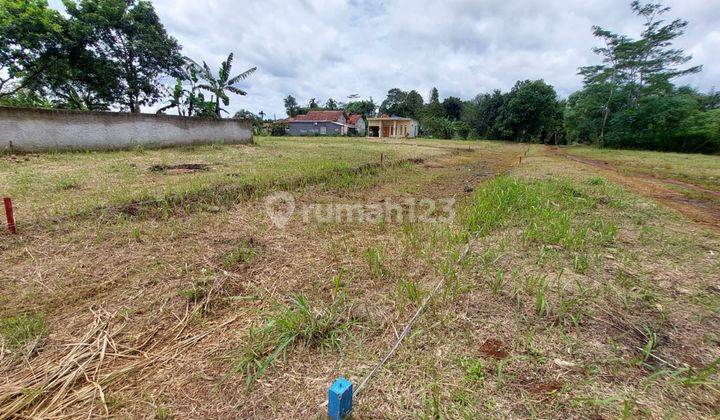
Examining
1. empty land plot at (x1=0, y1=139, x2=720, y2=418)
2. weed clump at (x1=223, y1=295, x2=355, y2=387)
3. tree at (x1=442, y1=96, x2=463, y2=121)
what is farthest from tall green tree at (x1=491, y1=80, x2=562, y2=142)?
weed clump at (x1=223, y1=295, x2=355, y2=387)

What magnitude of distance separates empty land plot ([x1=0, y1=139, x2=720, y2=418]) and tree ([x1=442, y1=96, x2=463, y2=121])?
5146 cm

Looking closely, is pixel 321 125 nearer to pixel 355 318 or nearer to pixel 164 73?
pixel 164 73

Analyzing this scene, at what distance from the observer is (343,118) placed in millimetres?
43500

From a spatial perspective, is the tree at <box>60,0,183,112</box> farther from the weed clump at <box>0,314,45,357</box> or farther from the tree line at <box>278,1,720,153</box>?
the tree line at <box>278,1,720,153</box>

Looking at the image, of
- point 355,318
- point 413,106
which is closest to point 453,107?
point 413,106

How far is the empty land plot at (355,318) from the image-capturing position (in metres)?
1.45

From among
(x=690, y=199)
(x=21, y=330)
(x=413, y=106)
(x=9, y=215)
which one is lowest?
(x=21, y=330)

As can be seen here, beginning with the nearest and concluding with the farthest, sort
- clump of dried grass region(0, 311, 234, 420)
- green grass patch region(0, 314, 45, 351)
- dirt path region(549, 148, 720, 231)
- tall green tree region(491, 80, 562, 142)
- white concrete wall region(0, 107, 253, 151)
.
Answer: clump of dried grass region(0, 311, 234, 420), green grass patch region(0, 314, 45, 351), dirt path region(549, 148, 720, 231), white concrete wall region(0, 107, 253, 151), tall green tree region(491, 80, 562, 142)

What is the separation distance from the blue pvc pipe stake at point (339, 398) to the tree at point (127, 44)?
2252 cm

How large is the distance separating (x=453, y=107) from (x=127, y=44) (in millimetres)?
46055

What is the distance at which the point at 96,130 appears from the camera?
34.4ft

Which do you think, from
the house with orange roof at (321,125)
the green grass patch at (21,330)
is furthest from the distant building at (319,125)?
the green grass patch at (21,330)

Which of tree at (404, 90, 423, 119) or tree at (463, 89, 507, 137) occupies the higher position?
tree at (404, 90, 423, 119)

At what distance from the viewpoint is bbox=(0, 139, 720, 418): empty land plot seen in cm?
145
